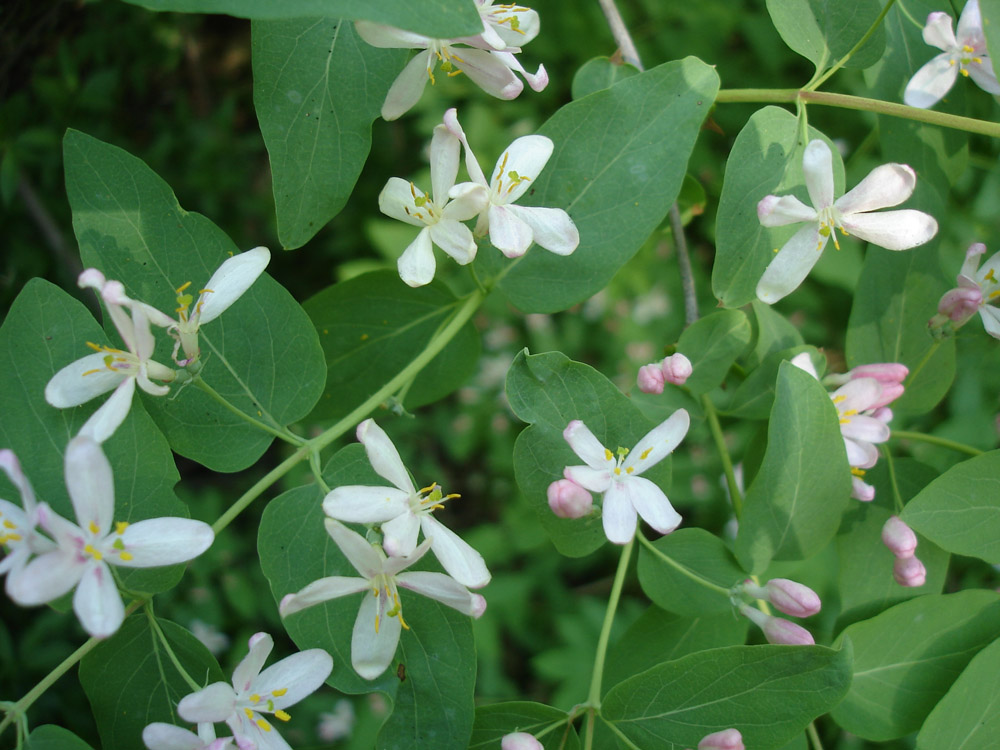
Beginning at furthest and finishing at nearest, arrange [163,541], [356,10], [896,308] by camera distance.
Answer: [896,308] < [163,541] < [356,10]

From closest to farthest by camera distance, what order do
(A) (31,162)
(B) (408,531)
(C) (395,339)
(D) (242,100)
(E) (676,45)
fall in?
(B) (408,531), (C) (395,339), (A) (31,162), (E) (676,45), (D) (242,100)

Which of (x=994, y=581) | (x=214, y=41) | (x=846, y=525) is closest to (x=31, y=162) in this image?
(x=214, y=41)

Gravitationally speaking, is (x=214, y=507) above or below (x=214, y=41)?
below

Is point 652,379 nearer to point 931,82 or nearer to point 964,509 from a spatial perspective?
point 964,509

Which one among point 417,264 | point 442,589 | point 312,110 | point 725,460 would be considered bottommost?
point 725,460

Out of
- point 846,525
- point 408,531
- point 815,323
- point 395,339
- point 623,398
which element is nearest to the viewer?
point 408,531

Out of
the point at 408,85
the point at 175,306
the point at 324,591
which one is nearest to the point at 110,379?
the point at 175,306

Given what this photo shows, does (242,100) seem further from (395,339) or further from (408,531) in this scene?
(408,531)
